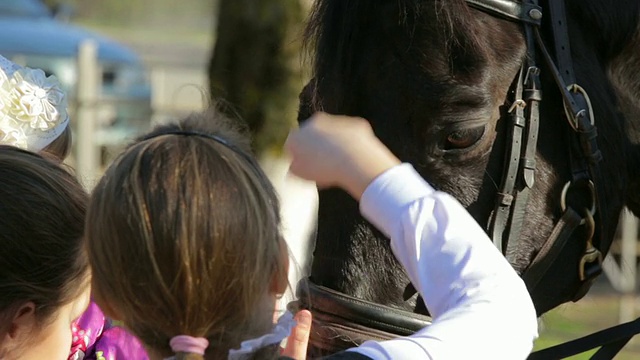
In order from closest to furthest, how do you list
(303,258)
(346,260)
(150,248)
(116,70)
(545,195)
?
1. (150,248)
2. (346,260)
3. (545,195)
4. (303,258)
5. (116,70)

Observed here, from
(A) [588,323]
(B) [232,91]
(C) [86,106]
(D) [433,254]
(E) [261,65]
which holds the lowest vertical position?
(A) [588,323]

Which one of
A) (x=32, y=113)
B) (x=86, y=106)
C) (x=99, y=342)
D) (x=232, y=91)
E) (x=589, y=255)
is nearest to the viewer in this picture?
(x=99, y=342)

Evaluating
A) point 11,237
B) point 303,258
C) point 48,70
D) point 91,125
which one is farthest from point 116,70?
point 11,237

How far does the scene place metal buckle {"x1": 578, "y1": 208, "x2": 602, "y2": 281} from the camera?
2.76 m

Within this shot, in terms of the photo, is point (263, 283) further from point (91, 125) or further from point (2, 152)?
point (91, 125)

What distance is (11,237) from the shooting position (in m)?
1.78

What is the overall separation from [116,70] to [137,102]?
147 centimetres

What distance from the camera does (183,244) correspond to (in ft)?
4.78

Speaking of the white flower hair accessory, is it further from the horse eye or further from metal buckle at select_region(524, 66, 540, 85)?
metal buckle at select_region(524, 66, 540, 85)

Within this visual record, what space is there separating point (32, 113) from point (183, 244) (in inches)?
49.6

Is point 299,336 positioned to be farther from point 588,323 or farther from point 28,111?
point 588,323

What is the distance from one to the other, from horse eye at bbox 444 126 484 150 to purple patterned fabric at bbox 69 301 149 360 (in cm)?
92

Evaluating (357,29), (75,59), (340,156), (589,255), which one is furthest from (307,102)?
(75,59)

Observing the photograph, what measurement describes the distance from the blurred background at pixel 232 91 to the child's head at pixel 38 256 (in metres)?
0.12
